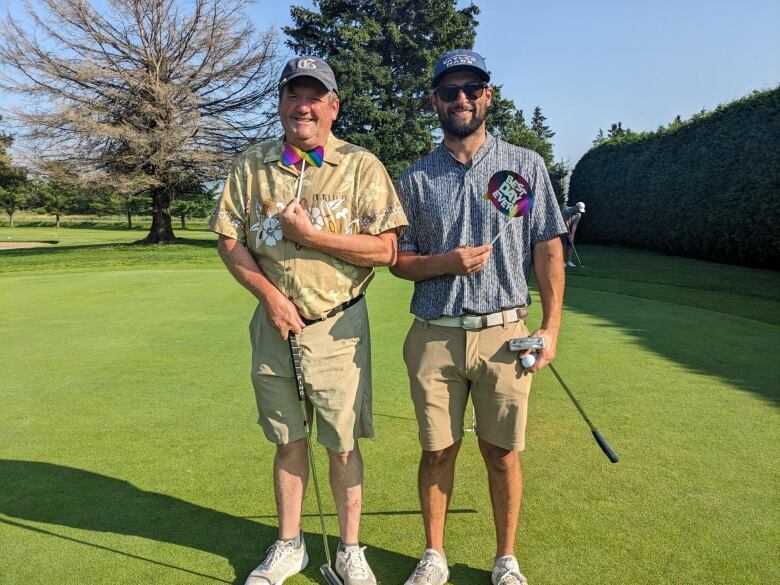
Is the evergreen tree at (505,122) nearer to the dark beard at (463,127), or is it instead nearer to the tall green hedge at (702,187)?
the tall green hedge at (702,187)

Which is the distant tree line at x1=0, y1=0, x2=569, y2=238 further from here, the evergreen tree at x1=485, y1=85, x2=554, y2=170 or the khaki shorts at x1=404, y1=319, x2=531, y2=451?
the khaki shorts at x1=404, y1=319, x2=531, y2=451

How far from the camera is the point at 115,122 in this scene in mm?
24781

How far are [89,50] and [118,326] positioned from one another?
2183cm

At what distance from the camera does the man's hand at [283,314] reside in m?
2.39

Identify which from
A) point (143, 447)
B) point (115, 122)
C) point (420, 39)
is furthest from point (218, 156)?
point (143, 447)

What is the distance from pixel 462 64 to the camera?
239cm

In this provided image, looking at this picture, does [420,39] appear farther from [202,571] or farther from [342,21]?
[202,571]

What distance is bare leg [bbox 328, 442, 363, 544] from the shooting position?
254 centimetres

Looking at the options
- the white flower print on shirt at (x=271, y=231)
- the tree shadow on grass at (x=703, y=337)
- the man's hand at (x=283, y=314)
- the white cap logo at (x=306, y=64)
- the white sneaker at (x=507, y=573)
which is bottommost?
the white sneaker at (x=507, y=573)

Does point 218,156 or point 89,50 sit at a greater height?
point 89,50

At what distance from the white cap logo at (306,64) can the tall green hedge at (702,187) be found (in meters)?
14.5

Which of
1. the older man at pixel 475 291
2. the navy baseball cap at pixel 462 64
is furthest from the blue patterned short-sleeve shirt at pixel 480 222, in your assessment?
the navy baseball cap at pixel 462 64

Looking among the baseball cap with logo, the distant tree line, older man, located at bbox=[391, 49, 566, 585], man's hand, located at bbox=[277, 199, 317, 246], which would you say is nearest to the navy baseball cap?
older man, located at bbox=[391, 49, 566, 585]

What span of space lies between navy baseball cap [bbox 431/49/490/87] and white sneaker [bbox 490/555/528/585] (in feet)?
5.73
